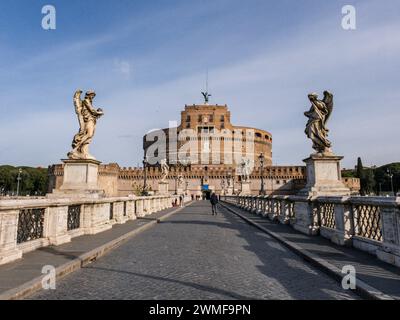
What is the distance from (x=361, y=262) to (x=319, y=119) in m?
6.04

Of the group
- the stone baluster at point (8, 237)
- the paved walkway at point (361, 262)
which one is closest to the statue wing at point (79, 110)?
the stone baluster at point (8, 237)

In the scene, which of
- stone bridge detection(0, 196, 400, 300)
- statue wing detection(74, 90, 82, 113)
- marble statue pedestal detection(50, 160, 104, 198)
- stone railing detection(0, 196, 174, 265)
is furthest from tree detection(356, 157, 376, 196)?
marble statue pedestal detection(50, 160, 104, 198)

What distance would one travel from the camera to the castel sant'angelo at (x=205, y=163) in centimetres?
8656

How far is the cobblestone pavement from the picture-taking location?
427cm

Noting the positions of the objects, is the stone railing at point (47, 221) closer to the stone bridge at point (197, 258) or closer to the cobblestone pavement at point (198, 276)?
the stone bridge at point (197, 258)

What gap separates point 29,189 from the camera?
102 metres

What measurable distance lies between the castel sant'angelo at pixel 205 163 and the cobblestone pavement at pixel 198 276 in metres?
72.3

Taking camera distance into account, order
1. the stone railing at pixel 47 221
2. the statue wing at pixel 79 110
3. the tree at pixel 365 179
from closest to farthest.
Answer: the stone railing at pixel 47 221
the statue wing at pixel 79 110
the tree at pixel 365 179

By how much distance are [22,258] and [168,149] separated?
9936 centimetres

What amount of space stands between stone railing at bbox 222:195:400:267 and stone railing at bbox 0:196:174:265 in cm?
688

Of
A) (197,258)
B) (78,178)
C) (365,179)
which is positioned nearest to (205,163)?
(365,179)

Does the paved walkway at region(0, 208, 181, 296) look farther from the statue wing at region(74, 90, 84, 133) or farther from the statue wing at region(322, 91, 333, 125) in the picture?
the statue wing at region(322, 91, 333, 125)
